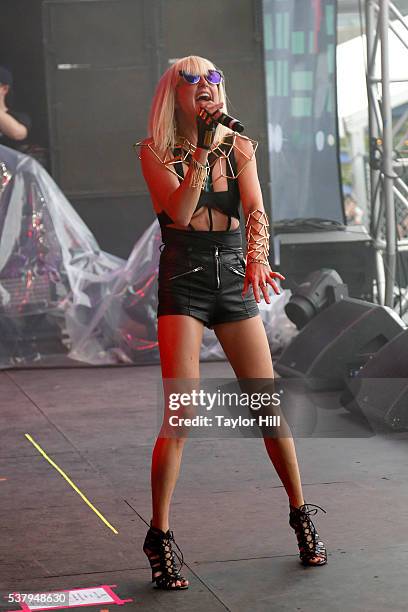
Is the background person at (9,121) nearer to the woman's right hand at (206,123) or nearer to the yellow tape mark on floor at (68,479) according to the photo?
the yellow tape mark on floor at (68,479)

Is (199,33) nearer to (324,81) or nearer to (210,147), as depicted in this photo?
(324,81)

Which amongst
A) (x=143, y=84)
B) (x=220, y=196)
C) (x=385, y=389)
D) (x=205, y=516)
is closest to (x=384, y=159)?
(x=143, y=84)

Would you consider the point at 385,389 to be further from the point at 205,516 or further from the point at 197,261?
the point at 197,261

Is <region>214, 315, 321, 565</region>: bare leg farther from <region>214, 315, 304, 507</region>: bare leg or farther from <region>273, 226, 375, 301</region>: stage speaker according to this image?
<region>273, 226, 375, 301</region>: stage speaker

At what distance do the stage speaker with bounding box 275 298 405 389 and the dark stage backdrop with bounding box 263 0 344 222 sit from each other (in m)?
2.97

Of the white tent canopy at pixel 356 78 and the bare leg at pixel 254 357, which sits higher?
the white tent canopy at pixel 356 78

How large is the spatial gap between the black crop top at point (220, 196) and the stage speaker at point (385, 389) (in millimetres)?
2460

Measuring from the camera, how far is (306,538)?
343cm

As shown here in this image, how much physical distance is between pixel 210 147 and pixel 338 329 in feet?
12.3

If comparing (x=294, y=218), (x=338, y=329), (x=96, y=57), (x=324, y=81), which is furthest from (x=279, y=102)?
(x=338, y=329)

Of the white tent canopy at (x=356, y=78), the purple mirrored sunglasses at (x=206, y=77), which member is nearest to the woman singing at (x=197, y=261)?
the purple mirrored sunglasses at (x=206, y=77)

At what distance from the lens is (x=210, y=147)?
3092mm

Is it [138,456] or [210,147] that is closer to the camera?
[210,147]

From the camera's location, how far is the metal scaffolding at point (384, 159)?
8.02 metres
